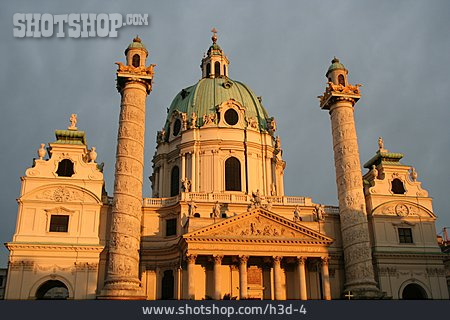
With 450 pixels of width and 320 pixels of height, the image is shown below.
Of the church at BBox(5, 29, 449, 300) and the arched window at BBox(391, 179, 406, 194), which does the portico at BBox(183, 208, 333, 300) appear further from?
the arched window at BBox(391, 179, 406, 194)

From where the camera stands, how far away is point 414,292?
1599 inches

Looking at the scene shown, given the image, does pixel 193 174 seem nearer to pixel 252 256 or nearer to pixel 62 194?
pixel 252 256

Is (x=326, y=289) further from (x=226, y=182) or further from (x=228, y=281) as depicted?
(x=226, y=182)

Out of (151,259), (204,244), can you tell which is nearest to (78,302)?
(204,244)

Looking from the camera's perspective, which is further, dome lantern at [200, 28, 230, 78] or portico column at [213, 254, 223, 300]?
dome lantern at [200, 28, 230, 78]

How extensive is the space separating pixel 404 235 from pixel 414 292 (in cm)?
488

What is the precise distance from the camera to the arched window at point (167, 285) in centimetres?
3906

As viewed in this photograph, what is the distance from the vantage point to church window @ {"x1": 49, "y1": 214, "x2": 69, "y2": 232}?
3697 centimetres

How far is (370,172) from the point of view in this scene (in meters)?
45.5

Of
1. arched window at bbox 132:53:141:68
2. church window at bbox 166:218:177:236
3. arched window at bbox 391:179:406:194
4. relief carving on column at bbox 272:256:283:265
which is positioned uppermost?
arched window at bbox 132:53:141:68

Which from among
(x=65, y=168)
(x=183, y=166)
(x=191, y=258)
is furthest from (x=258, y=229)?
(x=65, y=168)

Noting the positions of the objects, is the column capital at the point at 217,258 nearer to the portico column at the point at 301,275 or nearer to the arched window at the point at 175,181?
the portico column at the point at 301,275

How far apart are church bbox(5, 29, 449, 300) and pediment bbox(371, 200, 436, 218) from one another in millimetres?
105

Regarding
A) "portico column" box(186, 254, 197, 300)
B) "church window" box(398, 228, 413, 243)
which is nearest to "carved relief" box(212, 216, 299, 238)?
"portico column" box(186, 254, 197, 300)
